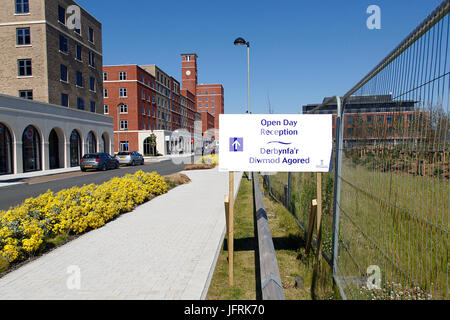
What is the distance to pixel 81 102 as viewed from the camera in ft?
110

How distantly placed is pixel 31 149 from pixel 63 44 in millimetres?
11635

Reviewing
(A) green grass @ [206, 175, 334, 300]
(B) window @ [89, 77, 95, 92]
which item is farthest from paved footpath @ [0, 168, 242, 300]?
(B) window @ [89, 77, 95, 92]

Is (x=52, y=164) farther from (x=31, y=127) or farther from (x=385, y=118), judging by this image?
(x=385, y=118)

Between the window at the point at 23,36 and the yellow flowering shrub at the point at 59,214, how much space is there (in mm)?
24529

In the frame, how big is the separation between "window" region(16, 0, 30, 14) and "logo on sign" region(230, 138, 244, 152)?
3129cm

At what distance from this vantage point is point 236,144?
4539 millimetres

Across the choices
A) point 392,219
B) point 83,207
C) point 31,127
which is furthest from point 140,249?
point 31,127

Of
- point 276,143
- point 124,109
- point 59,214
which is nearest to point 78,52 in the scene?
point 124,109

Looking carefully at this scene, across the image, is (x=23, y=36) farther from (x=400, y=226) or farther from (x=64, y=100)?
(x=400, y=226)

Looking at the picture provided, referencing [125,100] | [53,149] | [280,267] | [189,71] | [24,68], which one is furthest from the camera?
[189,71]

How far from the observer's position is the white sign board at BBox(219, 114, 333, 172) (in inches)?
178

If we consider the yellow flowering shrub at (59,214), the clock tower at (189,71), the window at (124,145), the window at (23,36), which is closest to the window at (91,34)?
the window at (23,36)

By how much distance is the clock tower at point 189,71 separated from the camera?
104 meters
